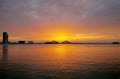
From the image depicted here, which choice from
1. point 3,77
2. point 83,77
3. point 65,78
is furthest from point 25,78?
point 83,77

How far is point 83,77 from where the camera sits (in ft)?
96.4

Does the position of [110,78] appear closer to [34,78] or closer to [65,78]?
[65,78]

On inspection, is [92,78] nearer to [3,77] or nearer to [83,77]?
[83,77]

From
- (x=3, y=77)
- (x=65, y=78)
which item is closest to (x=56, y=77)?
(x=65, y=78)

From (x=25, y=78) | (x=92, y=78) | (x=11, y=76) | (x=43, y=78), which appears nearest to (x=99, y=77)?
(x=92, y=78)

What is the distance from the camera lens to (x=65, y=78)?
28.6 meters

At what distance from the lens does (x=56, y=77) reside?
2925 cm

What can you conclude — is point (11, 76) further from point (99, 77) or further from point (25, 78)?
point (99, 77)

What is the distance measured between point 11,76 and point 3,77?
1.36 metres

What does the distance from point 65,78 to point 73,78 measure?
4.34 feet

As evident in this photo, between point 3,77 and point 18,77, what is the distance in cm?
241

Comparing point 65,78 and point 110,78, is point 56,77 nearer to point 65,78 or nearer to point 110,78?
point 65,78

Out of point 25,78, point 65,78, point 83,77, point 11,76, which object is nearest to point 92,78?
point 83,77

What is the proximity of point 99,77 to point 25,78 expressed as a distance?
1242cm
